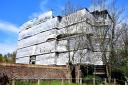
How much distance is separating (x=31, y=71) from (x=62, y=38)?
2290cm

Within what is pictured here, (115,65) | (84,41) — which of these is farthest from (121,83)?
(84,41)

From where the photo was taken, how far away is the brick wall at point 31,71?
79.0 feet

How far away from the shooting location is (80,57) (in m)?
40.1

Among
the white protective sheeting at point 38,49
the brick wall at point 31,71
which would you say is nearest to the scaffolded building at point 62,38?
the white protective sheeting at point 38,49

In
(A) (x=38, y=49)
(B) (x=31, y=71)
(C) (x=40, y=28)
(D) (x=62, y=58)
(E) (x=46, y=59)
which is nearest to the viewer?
(B) (x=31, y=71)

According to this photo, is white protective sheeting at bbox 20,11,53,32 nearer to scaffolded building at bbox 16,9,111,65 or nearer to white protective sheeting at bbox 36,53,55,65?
scaffolded building at bbox 16,9,111,65

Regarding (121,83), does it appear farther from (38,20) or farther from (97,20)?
(38,20)

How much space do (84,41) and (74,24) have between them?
372cm

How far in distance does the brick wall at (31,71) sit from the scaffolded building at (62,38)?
5673 mm

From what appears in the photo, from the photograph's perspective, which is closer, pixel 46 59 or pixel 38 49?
pixel 46 59

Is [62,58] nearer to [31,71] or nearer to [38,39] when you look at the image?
[38,39]

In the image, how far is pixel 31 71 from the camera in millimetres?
26094

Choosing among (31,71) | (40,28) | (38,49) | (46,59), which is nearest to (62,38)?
(46,59)

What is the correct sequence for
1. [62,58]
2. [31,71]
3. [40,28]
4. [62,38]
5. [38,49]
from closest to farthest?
[31,71] < [62,38] < [62,58] < [38,49] < [40,28]
